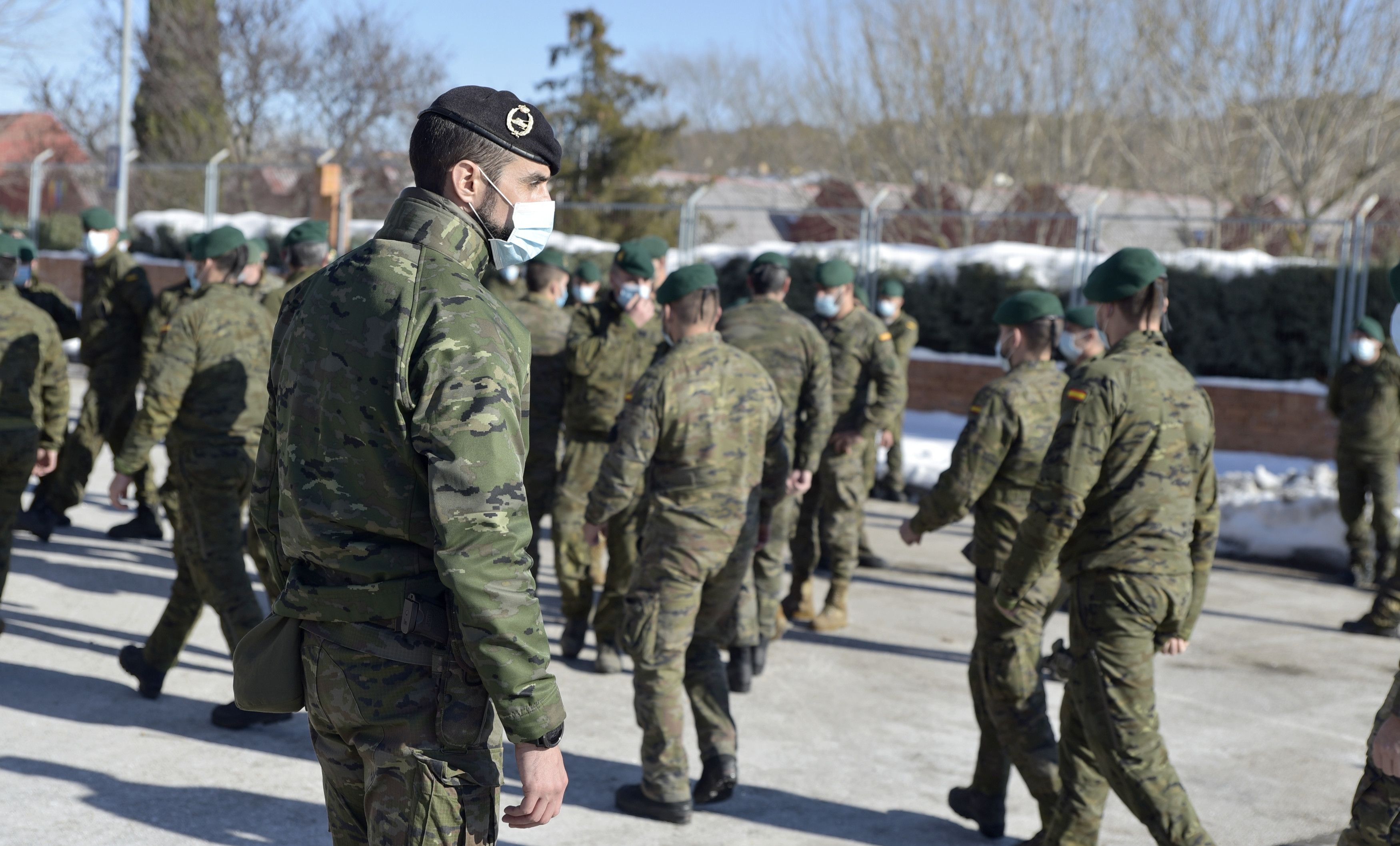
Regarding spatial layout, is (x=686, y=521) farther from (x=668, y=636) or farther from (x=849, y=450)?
(x=849, y=450)

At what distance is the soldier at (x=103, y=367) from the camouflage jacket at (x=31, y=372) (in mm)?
2428

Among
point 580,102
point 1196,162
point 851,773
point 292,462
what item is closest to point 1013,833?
point 851,773

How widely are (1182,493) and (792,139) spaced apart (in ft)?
118

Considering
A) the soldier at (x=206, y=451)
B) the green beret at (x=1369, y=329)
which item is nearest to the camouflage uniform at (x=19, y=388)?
the soldier at (x=206, y=451)

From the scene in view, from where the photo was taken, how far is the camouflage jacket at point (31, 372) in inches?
227

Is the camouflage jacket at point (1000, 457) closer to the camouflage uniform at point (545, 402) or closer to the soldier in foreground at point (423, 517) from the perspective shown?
the camouflage uniform at point (545, 402)

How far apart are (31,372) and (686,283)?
10.2 ft

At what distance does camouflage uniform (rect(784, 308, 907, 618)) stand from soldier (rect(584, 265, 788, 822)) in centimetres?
291

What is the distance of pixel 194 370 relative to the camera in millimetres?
5586

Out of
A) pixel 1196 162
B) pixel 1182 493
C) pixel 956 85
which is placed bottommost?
pixel 1182 493

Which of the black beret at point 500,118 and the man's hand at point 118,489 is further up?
the black beret at point 500,118

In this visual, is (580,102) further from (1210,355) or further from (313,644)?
(313,644)

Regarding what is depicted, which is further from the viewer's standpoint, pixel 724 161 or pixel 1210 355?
pixel 724 161

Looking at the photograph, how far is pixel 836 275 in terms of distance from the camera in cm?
834
